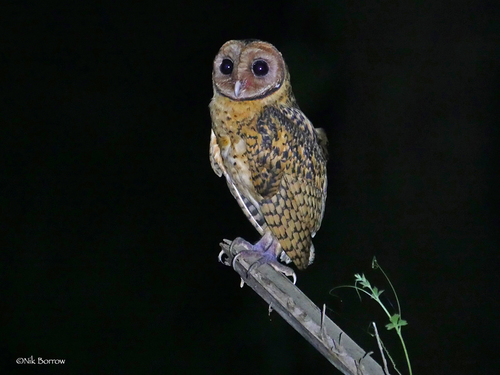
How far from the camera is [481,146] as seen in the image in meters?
3.17

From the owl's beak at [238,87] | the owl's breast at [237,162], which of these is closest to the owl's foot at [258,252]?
the owl's breast at [237,162]

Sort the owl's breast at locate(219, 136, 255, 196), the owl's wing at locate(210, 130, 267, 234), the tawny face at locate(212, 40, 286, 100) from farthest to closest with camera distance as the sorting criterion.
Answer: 1. the owl's wing at locate(210, 130, 267, 234)
2. the owl's breast at locate(219, 136, 255, 196)
3. the tawny face at locate(212, 40, 286, 100)

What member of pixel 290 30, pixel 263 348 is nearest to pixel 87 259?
pixel 263 348

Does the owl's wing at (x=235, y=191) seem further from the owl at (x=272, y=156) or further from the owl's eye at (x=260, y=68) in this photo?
the owl's eye at (x=260, y=68)

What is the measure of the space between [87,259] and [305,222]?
224 cm

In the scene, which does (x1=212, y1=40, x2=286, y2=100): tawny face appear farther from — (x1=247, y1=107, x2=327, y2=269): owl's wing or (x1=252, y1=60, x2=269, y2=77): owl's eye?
(x1=247, y1=107, x2=327, y2=269): owl's wing

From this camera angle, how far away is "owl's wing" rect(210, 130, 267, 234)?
1.99m

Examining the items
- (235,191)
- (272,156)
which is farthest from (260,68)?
(235,191)

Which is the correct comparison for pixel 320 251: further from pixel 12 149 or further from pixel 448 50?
pixel 12 149

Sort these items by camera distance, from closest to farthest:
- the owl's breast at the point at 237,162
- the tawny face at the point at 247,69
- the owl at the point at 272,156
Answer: the tawny face at the point at 247,69 → the owl at the point at 272,156 → the owl's breast at the point at 237,162

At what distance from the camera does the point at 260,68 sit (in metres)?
1.66

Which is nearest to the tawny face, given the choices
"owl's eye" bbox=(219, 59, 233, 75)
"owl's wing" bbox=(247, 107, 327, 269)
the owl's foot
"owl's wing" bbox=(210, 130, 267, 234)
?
"owl's eye" bbox=(219, 59, 233, 75)

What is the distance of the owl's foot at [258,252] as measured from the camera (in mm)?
1821

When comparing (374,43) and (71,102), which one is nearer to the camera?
(374,43)
